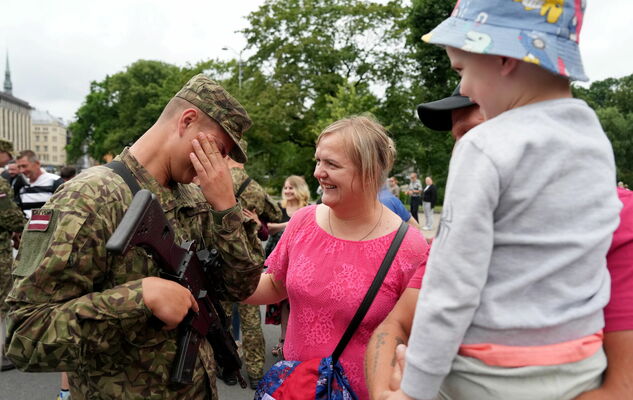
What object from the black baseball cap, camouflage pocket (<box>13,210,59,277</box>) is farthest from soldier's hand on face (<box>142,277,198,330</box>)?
the black baseball cap

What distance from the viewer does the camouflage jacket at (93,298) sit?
1.60 meters

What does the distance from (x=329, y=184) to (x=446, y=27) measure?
1172 mm

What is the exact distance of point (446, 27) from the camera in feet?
3.94

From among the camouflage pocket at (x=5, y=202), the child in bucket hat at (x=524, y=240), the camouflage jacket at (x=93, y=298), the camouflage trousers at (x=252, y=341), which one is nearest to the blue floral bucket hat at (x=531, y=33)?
the child in bucket hat at (x=524, y=240)

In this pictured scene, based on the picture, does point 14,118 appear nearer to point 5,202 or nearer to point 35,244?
point 5,202

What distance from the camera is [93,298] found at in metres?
1.65

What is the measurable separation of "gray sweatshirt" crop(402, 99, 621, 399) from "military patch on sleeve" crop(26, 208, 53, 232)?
4.14 ft

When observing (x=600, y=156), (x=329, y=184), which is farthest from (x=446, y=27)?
(x=329, y=184)

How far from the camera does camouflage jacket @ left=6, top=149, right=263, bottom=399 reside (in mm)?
1601

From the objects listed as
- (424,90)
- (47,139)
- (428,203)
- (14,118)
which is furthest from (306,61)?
(47,139)

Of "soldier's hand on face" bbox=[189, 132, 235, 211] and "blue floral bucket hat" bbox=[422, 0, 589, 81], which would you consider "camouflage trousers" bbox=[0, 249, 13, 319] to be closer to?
"soldier's hand on face" bbox=[189, 132, 235, 211]

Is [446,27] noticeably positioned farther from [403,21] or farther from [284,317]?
[403,21]

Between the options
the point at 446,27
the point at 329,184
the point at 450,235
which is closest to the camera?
the point at 450,235

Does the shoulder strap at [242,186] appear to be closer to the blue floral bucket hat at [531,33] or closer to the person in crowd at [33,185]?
the person in crowd at [33,185]
